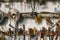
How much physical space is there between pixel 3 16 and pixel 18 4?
0.71ft

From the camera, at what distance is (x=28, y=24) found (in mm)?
2869

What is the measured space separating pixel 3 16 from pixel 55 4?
59 cm

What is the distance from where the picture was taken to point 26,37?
286 centimetres

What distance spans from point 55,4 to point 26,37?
48cm

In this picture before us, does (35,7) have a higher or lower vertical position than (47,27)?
higher

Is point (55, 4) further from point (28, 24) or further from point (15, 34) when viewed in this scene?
point (15, 34)

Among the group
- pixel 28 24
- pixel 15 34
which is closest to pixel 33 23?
pixel 28 24

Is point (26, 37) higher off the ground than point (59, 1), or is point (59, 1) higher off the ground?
point (59, 1)

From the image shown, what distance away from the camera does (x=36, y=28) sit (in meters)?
2.85

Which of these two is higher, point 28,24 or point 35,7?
point 35,7

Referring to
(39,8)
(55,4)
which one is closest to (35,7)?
(39,8)

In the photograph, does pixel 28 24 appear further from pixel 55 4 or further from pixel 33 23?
pixel 55 4

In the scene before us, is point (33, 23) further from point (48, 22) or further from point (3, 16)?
point (3, 16)

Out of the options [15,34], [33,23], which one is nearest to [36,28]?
[33,23]
